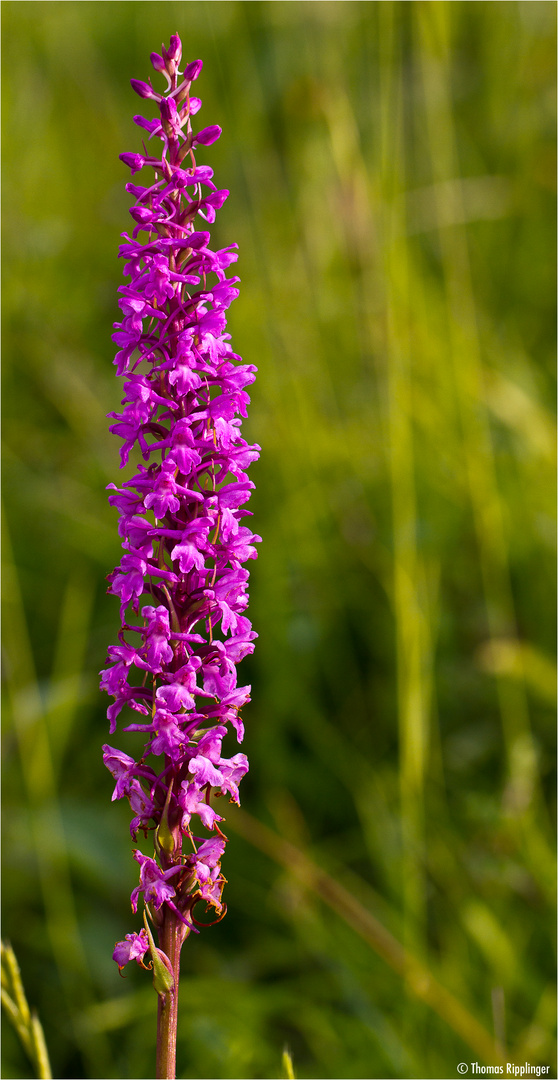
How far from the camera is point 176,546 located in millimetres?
1118

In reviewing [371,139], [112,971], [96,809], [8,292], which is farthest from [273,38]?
[112,971]

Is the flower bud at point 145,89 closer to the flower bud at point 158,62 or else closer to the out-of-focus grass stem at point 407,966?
the flower bud at point 158,62

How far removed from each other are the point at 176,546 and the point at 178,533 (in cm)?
2

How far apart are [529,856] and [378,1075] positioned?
723 mm

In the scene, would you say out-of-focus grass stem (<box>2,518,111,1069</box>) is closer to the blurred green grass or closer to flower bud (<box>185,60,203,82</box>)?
the blurred green grass

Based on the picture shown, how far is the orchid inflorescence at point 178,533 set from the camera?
3.66ft

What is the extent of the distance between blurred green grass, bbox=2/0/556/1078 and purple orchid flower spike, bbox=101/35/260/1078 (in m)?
0.96

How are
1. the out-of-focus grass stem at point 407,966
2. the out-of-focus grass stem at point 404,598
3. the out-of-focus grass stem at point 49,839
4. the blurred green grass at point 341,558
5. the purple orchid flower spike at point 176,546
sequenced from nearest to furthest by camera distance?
the purple orchid flower spike at point 176,546, the out-of-focus grass stem at point 407,966, the out-of-focus grass stem at point 404,598, the blurred green grass at point 341,558, the out-of-focus grass stem at point 49,839

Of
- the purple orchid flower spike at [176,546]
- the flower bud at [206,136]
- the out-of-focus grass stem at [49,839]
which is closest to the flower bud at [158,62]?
the purple orchid flower spike at [176,546]

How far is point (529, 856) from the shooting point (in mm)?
2396

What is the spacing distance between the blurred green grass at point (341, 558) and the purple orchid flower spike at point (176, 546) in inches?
37.8

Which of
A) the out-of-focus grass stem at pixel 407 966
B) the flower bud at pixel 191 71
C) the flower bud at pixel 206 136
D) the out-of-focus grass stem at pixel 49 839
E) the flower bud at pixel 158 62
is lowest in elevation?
the out-of-focus grass stem at pixel 407 966

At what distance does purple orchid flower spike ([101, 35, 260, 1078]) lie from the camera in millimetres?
1115

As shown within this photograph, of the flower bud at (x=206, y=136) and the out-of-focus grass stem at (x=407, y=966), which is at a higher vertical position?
the flower bud at (x=206, y=136)
